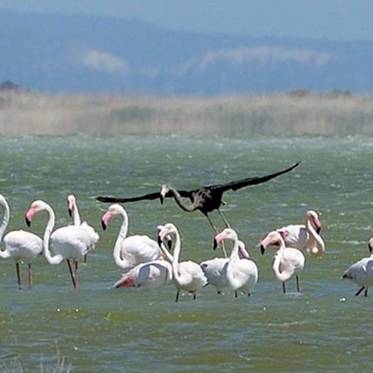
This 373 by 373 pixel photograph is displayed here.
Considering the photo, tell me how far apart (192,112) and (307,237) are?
32.8 m

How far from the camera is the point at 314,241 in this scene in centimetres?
1523

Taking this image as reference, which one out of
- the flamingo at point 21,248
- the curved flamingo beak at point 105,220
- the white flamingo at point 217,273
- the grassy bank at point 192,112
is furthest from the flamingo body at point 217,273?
the grassy bank at point 192,112

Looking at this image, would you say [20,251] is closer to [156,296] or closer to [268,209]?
[156,296]

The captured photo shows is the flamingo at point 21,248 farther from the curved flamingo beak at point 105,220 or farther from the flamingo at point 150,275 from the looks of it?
the flamingo at point 150,275

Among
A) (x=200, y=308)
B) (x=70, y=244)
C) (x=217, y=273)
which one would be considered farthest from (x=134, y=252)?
(x=200, y=308)

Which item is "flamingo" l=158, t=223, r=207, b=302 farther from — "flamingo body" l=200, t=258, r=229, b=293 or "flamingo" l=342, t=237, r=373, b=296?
"flamingo" l=342, t=237, r=373, b=296

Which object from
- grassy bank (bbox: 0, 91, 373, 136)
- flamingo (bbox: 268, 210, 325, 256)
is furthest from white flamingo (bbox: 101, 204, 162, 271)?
grassy bank (bbox: 0, 91, 373, 136)

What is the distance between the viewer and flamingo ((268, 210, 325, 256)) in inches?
600

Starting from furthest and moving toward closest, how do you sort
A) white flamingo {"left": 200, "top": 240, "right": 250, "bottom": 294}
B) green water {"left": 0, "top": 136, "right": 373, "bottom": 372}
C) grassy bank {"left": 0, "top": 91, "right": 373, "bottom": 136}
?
grassy bank {"left": 0, "top": 91, "right": 373, "bottom": 136} → white flamingo {"left": 200, "top": 240, "right": 250, "bottom": 294} → green water {"left": 0, "top": 136, "right": 373, "bottom": 372}

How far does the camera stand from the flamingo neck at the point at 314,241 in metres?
15.2

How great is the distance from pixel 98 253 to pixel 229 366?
5.74m

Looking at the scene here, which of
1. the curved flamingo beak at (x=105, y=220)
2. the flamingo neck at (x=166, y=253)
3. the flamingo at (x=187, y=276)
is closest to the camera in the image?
the flamingo at (x=187, y=276)

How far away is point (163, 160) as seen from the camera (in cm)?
3716

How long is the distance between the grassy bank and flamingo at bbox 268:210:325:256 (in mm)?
31954
